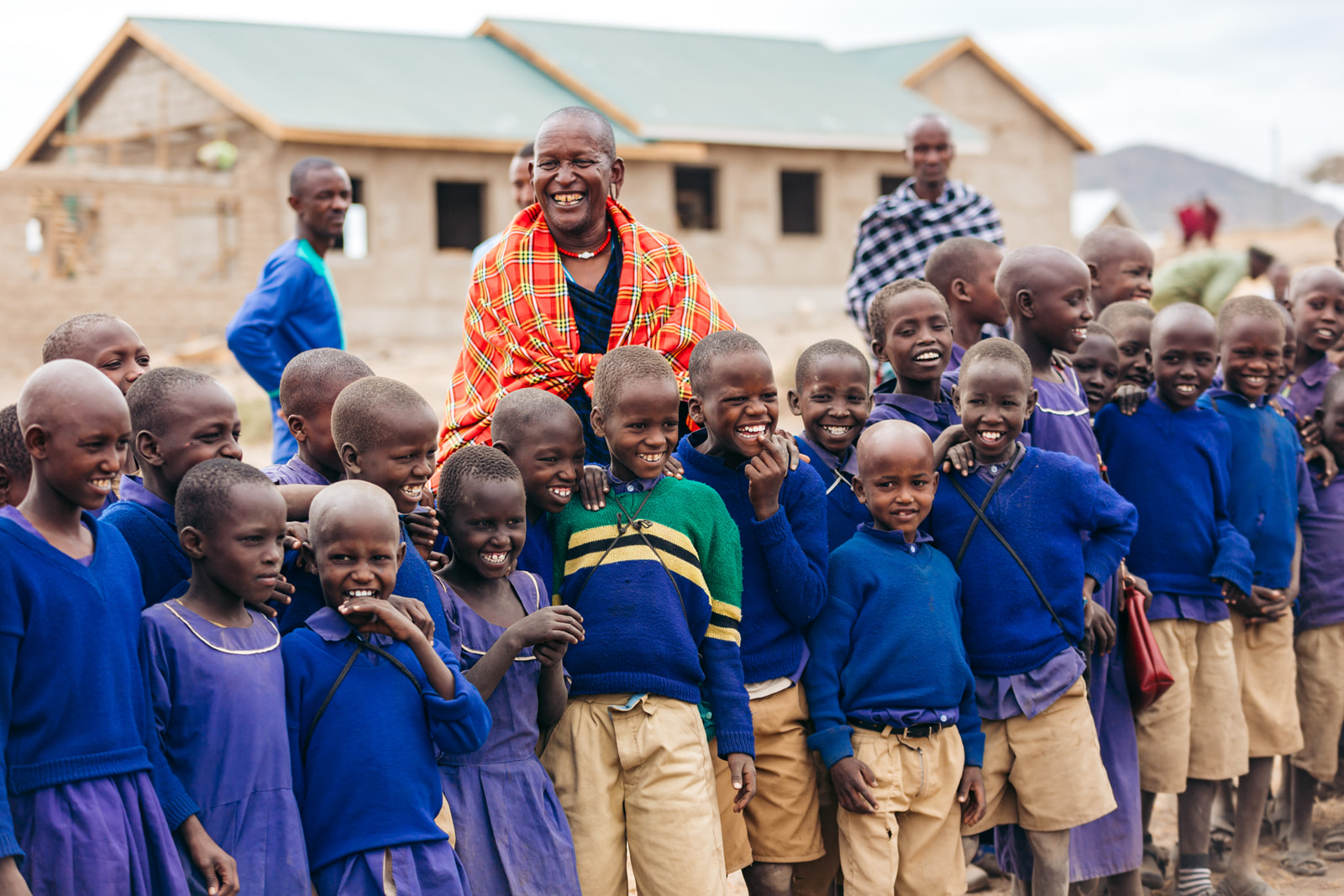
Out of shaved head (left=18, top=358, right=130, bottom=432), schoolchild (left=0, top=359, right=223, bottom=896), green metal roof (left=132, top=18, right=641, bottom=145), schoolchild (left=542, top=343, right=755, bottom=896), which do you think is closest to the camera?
schoolchild (left=0, top=359, right=223, bottom=896)

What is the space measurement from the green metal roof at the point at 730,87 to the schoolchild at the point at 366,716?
16.8m

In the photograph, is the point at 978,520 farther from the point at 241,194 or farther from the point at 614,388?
the point at 241,194

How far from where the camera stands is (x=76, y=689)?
2354 mm

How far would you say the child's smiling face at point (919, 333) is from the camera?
3770 millimetres

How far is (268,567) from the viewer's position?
8.41 ft

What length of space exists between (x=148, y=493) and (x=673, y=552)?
1152mm

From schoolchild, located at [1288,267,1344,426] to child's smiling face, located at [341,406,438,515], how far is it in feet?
10.9

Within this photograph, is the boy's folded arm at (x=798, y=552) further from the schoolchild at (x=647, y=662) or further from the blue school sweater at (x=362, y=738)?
the blue school sweater at (x=362, y=738)

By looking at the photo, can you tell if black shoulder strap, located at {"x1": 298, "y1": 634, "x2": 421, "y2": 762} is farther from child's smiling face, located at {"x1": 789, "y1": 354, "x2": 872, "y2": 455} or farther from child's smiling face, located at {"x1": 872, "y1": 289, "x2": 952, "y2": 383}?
child's smiling face, located at {"x1": 872, "y1": 289, "x2": 952, "y2": 383}

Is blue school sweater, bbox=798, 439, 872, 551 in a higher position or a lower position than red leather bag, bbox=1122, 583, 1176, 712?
higher

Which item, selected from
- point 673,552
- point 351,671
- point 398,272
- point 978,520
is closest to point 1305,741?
point 978,520

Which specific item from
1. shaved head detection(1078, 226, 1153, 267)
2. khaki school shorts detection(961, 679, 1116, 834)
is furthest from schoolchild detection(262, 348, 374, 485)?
shaved head detection(1078, 226, 1153, 267)

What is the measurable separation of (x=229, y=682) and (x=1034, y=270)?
102 inches

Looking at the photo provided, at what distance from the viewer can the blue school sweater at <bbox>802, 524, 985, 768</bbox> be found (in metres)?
3.34
